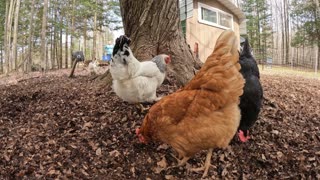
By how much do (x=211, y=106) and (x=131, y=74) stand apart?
1.34 meters

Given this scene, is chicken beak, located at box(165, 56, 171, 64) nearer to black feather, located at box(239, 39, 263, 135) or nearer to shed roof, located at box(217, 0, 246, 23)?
black feather, located at box(239, 39, 263, 135)

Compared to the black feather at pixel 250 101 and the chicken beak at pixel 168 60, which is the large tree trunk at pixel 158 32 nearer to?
the chicken beak at pixel 168 60

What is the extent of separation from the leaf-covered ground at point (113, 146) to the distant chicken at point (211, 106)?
20.5 inches

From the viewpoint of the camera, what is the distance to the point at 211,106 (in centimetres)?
262

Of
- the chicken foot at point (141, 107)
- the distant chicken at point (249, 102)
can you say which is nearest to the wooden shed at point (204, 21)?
the chicken foot at point (141, 107)

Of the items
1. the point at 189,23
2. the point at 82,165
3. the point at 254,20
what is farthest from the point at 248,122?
the point at 254,20

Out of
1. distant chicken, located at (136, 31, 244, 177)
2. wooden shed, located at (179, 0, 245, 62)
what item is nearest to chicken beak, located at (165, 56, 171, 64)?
distant chicken, located at (136, 31, 244, 177)

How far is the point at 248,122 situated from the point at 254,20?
88.7ft

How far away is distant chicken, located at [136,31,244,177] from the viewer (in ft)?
8.53

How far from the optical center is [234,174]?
9.88 ft

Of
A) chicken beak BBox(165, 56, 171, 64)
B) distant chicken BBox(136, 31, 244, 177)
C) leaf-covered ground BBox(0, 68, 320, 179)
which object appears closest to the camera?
distant chicken BBox(136, 31, 244, 177)

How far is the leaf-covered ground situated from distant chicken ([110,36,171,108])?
0.34 m

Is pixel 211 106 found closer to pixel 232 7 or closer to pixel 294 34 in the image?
pixel 232 7

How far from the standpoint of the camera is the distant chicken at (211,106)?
8.53 feet
